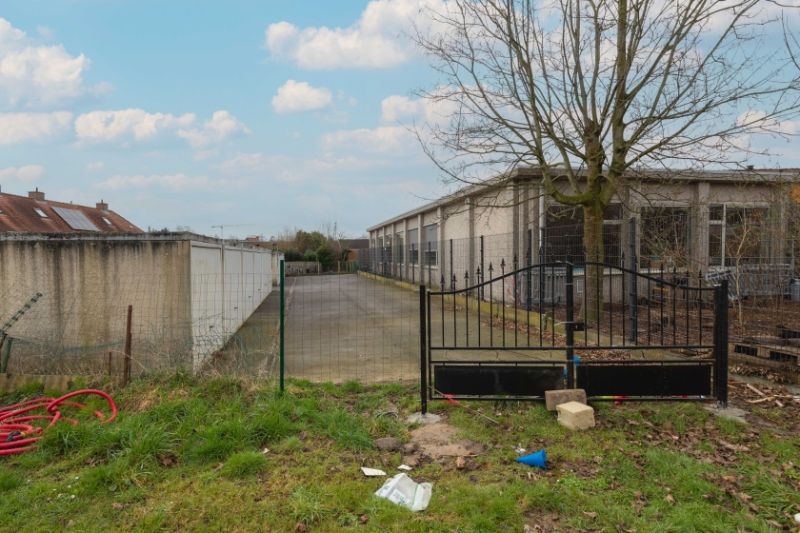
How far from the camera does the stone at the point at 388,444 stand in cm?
394

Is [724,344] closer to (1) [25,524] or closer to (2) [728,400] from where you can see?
(2) [728,400]

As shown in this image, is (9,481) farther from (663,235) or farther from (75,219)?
(75,219)

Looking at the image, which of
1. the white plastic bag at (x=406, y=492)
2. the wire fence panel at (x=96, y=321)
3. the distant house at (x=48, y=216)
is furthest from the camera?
the distant house at (x=48, y=216)

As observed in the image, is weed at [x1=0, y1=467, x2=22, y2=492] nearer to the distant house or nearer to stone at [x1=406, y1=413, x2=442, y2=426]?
stone at [x1=406, y1=413, x2=442, y2=426]

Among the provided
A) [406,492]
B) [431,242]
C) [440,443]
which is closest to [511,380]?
[440,443]

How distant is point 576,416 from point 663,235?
8.25 m

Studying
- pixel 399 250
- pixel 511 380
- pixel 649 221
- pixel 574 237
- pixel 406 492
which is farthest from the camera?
pixel 399 250

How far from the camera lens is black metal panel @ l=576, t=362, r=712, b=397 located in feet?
14.8

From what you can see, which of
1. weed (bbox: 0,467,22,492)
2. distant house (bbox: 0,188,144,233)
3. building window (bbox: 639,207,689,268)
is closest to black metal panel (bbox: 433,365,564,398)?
weed (bbox: 0,467,22,492)

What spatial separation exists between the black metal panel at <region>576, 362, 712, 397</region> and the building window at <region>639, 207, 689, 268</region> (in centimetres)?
586

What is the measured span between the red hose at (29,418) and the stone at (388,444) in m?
2.56

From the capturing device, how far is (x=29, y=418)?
4570 mm

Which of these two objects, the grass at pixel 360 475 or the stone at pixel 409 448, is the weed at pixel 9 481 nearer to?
the grass at pixel 360 475

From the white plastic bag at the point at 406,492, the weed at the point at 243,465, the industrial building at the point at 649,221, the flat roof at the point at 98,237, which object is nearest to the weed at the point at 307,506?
the white plastic bag at the point at 406,492
